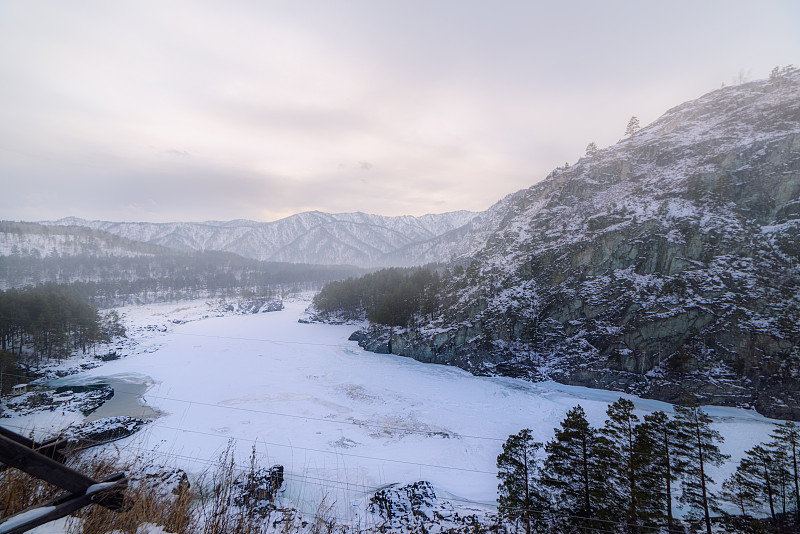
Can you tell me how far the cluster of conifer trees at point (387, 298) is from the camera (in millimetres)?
53969

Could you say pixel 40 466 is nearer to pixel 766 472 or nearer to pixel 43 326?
pixel 766 472

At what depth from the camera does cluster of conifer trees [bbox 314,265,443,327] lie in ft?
177

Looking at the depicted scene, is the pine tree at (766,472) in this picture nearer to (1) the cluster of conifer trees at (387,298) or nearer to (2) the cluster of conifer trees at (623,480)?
(2) the cluster of conifer trees at (623,480)

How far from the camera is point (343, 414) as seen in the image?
26172mm

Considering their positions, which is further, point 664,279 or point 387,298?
point 387,298

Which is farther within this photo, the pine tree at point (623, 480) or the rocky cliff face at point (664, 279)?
the rocky cliff face at point (664, 279)

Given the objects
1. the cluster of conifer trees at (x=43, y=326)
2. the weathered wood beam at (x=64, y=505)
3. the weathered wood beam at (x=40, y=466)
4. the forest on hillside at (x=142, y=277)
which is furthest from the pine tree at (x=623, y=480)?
the forest on hillside at (x=142, y=277)

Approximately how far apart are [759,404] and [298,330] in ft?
217

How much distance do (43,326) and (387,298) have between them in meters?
45.2

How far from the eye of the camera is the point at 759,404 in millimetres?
27625

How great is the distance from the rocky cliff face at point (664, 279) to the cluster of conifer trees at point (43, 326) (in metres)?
39.4

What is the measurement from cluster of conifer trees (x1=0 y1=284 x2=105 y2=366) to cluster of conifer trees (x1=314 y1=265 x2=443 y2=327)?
41.7m

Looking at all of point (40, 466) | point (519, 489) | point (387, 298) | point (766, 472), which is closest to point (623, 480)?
point (519, 489)

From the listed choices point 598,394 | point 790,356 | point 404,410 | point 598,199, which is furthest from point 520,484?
point 598,199
